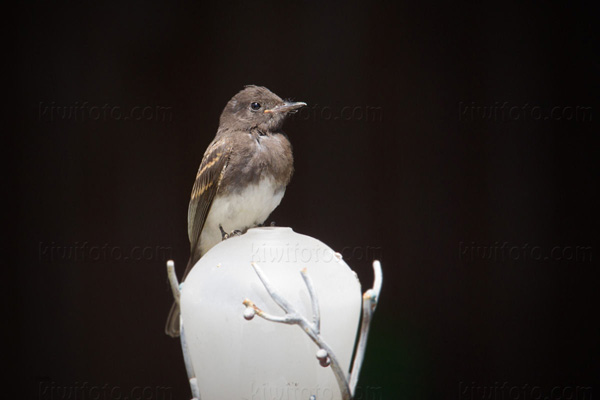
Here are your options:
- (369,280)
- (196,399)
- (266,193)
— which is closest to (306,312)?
(196,399)

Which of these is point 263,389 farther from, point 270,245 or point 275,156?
point 275,156

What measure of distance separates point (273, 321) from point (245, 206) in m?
0.78

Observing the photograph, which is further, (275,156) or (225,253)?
(275,156)

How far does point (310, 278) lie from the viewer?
1.61 meters

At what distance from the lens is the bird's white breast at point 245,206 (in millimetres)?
2223

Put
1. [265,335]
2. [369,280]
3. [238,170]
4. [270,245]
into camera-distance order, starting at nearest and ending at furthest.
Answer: [265,335], [270,245], [238,170], [369,280]

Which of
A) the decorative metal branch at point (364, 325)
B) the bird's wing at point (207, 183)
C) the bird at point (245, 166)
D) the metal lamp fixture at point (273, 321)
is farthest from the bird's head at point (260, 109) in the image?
the decorative metal branch at point (364, 325)

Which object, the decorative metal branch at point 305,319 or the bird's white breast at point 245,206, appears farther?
the bird's white breast at point 245,206

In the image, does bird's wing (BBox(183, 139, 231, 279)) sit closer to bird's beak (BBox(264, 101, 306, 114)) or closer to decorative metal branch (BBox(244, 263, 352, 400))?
bird's beak (BBox(264, 101, 306, 114))

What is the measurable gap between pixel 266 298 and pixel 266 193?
0.68 m

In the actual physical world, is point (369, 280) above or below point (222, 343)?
A: below

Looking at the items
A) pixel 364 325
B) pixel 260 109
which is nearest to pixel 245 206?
pixel 260 109

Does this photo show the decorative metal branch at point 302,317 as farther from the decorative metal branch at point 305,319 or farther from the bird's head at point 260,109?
the bird's head at point 260,109

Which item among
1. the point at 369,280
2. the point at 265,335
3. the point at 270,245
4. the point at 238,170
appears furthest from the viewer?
the point at 369,280
